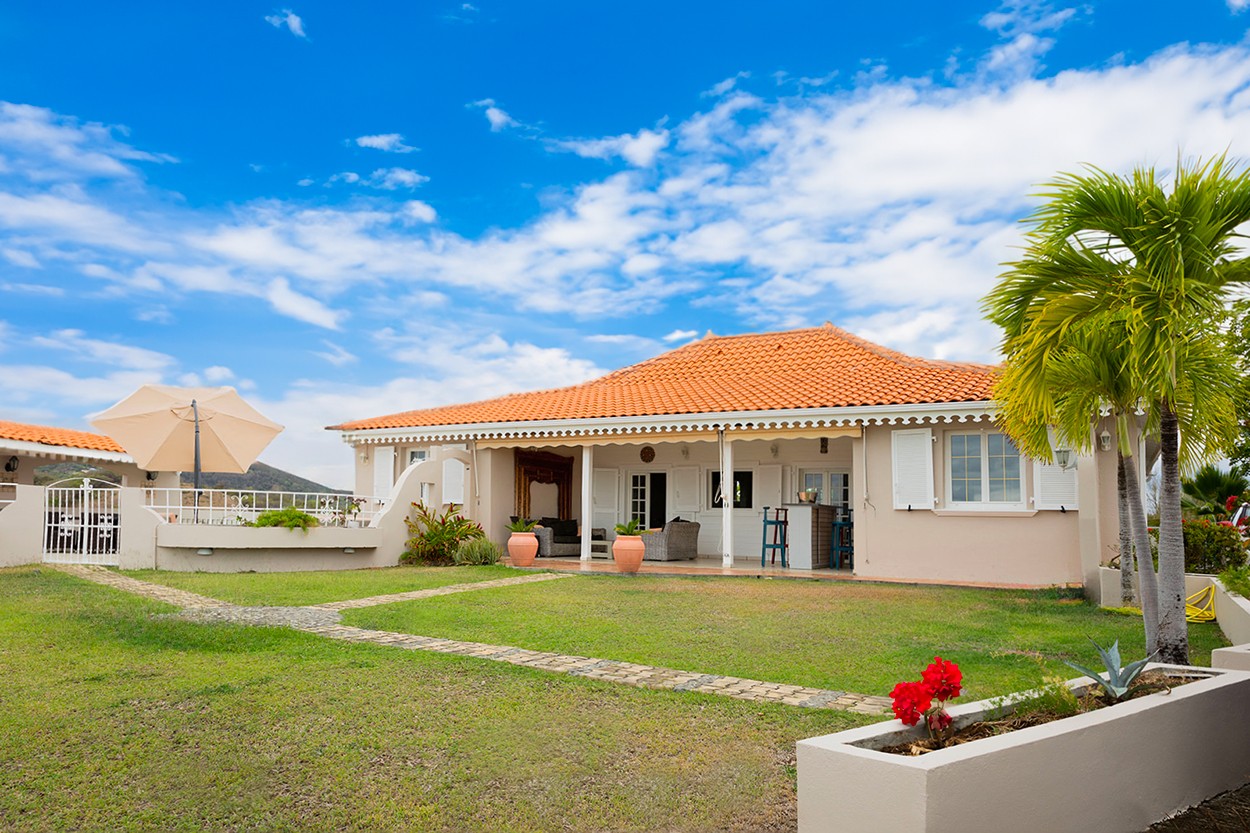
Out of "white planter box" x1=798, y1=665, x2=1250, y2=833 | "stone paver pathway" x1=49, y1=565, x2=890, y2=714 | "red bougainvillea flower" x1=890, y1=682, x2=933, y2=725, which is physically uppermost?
"red bougainvillea flower" x1=890, y1=682, x2=933, y2=725

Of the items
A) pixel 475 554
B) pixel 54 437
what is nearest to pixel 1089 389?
pixel 475 554

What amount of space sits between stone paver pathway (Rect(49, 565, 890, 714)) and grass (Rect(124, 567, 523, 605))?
1.47 feet

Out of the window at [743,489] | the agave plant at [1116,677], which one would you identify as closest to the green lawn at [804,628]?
the agave plant at [1116,677]

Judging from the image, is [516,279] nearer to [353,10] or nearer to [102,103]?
[353,10]

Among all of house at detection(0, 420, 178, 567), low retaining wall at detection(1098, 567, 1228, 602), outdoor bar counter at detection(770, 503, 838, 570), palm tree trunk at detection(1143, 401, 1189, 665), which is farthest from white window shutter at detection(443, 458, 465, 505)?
palm tree trunk at detection(1143, 401, 1189, 665)

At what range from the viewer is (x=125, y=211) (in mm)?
17672

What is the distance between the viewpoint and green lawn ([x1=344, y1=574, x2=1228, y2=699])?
25.6ft

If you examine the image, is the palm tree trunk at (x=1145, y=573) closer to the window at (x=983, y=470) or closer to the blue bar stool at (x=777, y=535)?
the window at (x=983, y=470)

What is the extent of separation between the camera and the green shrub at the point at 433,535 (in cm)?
1889

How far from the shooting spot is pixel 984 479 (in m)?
15.4

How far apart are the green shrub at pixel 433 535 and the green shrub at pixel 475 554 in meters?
0.35

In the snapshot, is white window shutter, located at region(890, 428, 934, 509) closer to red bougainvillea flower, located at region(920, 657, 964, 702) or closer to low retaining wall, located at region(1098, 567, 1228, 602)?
low retaining wall, located at region(1098, 567, 1228, 602)

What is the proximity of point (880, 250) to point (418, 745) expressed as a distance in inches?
540

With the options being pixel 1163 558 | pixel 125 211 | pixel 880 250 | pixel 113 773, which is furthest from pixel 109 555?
pixel 1163 558
